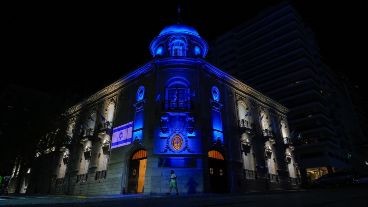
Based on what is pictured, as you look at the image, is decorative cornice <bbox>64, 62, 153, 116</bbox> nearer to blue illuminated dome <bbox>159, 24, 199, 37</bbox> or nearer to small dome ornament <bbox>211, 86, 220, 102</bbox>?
blue illuminated dome <bbox>159, 24, 199, 37</bbox>

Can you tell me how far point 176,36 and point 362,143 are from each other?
61435 mm

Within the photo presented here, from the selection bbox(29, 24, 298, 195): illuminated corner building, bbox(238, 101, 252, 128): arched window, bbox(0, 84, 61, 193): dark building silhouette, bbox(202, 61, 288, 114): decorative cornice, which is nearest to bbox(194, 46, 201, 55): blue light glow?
bbox(29, 24, 298, 195): illuminated corner building

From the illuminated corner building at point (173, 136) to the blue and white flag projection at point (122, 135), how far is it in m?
0.11

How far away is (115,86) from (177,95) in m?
9.33

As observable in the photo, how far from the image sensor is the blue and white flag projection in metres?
23.3

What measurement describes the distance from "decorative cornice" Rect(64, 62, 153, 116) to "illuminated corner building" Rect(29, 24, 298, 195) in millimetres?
115

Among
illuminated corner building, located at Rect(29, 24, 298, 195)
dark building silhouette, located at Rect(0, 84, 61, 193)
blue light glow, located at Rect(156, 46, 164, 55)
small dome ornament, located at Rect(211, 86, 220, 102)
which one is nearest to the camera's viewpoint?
illuminated corner building, located at Rect(29, 24, 298, 195)

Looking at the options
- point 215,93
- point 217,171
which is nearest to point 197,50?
point 215,93

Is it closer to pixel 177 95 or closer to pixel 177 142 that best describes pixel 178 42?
pixel 177 95

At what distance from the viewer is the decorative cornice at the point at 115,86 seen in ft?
81.5

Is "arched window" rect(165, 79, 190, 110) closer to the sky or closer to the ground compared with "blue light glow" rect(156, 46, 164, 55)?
closer to the ground

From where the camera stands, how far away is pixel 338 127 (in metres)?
55.2

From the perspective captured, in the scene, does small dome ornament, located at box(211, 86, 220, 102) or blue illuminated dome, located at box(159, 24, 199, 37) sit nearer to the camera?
small dome ornament, located at box(211, 86, 220, 102)

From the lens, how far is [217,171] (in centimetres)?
2177
